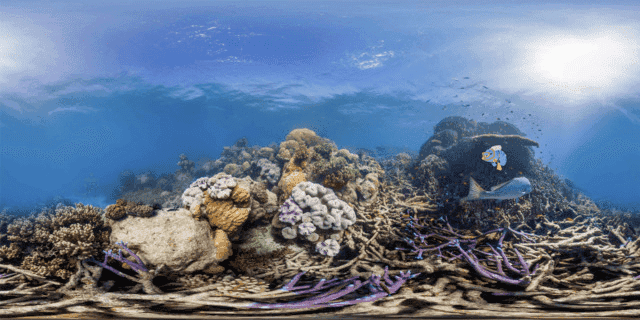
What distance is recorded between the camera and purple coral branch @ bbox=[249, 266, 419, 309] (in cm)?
234

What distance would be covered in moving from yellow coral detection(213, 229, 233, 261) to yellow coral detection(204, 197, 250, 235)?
0.43 feet

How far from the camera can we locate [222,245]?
3.44 metres

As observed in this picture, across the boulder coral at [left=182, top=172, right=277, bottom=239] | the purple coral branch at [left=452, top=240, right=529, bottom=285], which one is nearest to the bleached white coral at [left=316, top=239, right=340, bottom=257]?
the boulder coral at [left=182, top=172, right=277, bottom=239]

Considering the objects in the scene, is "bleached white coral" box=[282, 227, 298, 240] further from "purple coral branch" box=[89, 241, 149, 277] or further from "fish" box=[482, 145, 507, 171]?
"fish" box=[482, 145, 507, 171]

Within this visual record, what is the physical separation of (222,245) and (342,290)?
6.65 feet

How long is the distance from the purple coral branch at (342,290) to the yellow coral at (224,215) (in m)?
1.45

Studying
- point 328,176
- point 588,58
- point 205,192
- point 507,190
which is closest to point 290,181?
point 328,176

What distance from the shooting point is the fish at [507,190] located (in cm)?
402

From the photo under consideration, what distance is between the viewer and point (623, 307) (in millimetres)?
2277

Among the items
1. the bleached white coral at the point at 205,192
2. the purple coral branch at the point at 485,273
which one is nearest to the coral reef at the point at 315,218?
the bleached white coral at the point at 205,192

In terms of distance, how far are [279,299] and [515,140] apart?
275 inches

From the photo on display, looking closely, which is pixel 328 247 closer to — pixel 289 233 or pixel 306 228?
pixel 306 228

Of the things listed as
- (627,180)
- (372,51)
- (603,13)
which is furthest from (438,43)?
(627,180)

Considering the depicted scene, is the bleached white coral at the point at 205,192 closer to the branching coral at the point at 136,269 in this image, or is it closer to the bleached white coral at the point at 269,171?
the branching coral at the point at 136,269
